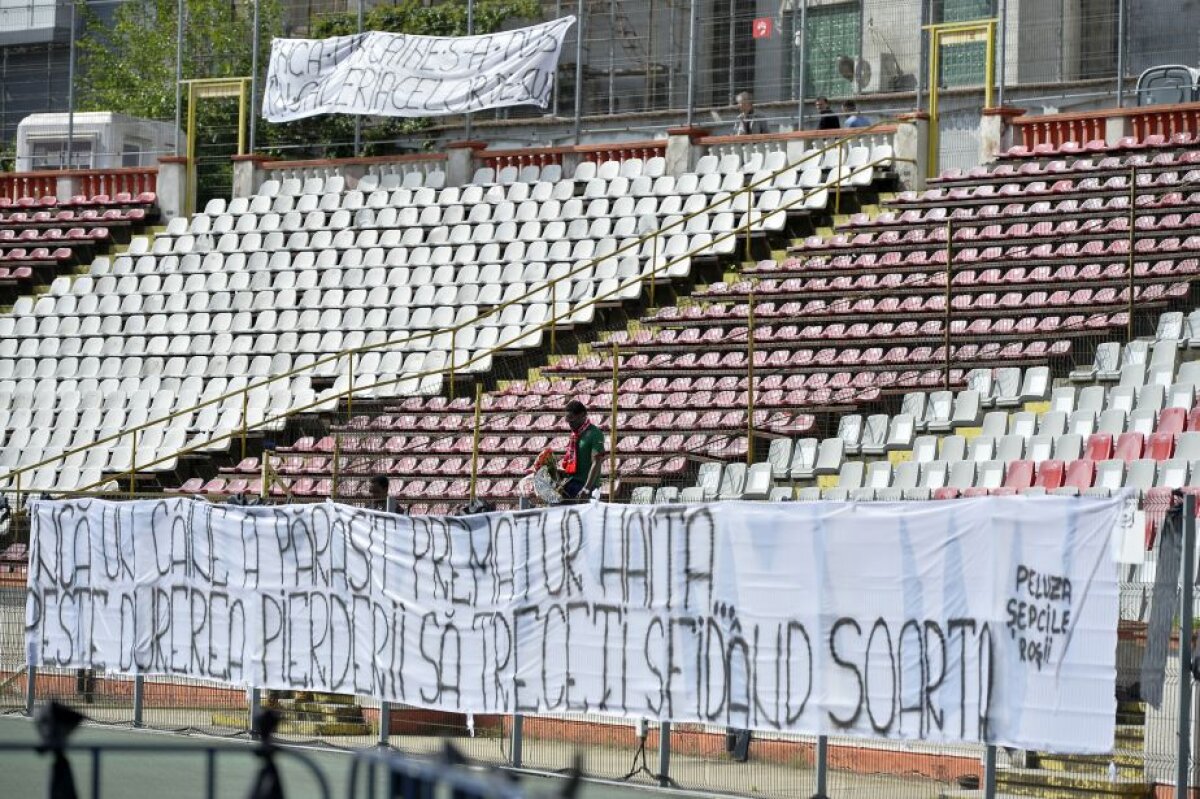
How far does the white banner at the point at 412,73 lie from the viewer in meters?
32.7

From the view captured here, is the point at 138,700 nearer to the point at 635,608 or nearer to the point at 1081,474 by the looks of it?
the point at 635,608

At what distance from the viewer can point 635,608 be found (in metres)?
13.0

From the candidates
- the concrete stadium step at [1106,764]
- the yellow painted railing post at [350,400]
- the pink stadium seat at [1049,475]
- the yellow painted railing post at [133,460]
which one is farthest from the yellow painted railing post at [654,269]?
the concrete stadium step at [1106,764]

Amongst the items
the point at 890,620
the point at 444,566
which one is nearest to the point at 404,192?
the point at 444,566

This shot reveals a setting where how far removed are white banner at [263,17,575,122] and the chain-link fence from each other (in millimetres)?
603

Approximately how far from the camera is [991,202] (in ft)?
83.4

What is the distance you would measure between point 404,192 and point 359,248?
2119 millimetres

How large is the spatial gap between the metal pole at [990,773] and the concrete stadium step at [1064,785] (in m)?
0.48

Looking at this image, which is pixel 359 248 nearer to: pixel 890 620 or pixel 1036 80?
pixel 1036 80

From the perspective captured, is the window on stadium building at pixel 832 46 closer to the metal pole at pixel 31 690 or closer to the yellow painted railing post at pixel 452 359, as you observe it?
the yellow painted railing post at pixel 452 359

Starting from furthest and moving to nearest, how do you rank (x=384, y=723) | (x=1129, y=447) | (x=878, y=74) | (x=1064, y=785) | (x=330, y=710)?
1. (x=878, y=74)
2. (x=1129, y=447)
3. (x=330, y=710)
4. (x=384, y=723)
5. (x=1064, y=785)

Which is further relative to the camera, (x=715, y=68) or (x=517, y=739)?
(x=715, y=68)

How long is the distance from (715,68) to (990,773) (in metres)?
27.3

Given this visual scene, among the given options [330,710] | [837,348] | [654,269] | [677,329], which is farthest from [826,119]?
[330,710]
